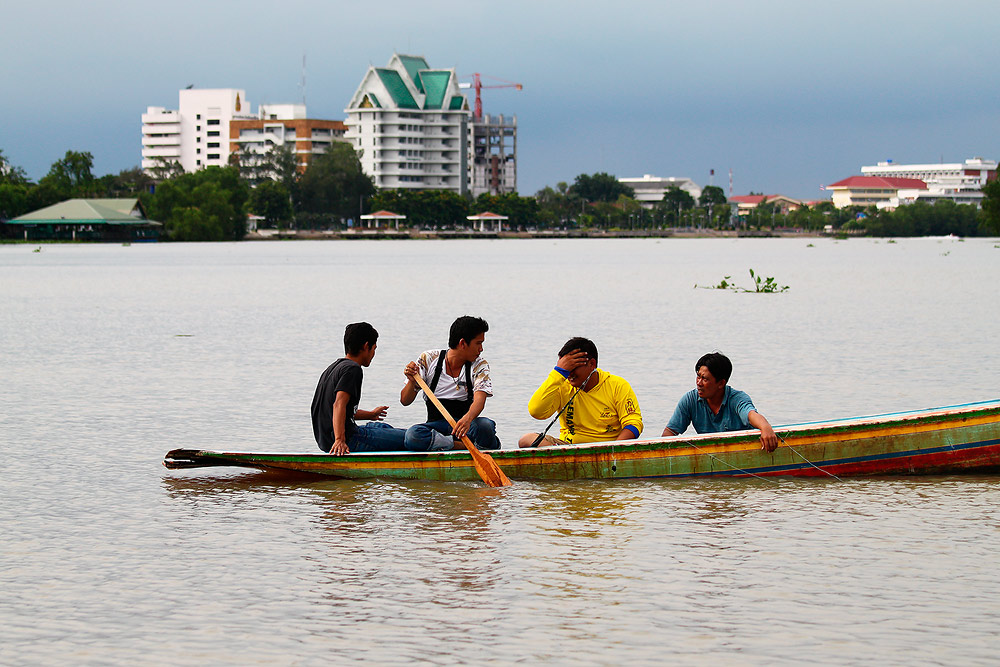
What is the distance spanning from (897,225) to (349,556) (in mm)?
179639

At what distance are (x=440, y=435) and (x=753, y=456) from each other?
7.58ft

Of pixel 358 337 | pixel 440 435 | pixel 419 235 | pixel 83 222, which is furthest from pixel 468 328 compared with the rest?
pixel 419 235

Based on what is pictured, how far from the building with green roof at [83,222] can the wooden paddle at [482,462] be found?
10536cm

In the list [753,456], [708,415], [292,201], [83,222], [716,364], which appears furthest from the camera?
[292,201]

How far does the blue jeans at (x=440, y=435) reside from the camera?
932 centimetres

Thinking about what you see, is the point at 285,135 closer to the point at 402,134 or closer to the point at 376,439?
the point at 402,134

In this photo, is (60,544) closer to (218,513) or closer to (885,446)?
(218,513)

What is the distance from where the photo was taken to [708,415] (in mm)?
9297

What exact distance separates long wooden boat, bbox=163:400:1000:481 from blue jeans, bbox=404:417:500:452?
125mm

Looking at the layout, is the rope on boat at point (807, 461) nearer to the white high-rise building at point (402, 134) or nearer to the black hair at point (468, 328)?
the black hair at point (468, 328)

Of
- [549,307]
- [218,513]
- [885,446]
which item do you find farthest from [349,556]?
[549,307]

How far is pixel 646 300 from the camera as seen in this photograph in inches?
1309

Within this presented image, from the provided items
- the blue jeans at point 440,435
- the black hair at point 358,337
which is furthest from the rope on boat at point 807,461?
the black hair at point 358,337

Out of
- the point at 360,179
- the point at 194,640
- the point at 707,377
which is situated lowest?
the point at 194,640
